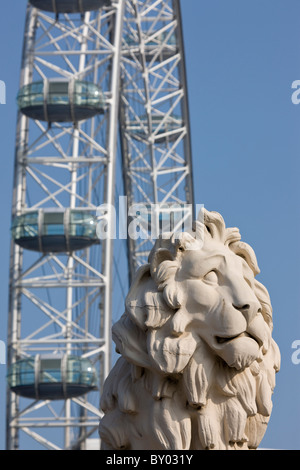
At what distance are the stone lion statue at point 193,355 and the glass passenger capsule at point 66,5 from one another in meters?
20.9

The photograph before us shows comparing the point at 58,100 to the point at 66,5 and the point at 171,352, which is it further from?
the point at 171,352

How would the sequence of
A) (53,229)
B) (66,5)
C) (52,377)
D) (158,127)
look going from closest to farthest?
1. (52,377)
2. (53,229)
3. (66,5)
4. (158,127)

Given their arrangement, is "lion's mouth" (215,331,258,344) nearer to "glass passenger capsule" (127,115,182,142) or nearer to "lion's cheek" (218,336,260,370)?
"lion's cheek" (218,336,260,370)

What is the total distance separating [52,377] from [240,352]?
20.6 meters

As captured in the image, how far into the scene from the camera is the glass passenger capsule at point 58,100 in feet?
77.9

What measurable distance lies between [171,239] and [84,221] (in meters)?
20.4

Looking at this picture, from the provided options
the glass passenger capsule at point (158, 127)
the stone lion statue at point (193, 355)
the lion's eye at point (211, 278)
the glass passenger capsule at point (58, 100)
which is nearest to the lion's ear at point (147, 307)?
the stone lion statue at point (193, 355)

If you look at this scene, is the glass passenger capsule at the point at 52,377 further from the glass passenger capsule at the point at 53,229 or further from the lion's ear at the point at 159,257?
the lion's ear at the point at 159,257

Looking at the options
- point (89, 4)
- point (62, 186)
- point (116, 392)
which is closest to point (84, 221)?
point (62, 186)

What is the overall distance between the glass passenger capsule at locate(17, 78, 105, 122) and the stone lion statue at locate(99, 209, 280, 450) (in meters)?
20.2

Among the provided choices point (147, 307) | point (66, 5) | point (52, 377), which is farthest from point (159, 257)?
point (66, 5)

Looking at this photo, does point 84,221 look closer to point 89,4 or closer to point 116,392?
point 89,4

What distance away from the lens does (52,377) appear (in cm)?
2388
